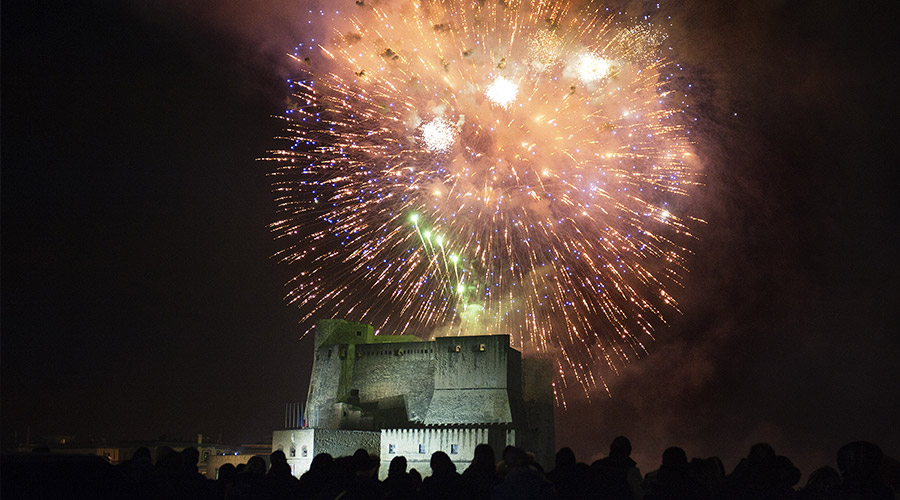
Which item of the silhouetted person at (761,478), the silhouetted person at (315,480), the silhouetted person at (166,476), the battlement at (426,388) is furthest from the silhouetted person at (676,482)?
the battlement at (426,388)

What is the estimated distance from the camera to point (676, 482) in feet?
27.8

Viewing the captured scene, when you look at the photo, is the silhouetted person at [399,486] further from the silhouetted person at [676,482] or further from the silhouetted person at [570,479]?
the silhouetted person at [676,482]

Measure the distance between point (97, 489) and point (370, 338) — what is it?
40.8 meters

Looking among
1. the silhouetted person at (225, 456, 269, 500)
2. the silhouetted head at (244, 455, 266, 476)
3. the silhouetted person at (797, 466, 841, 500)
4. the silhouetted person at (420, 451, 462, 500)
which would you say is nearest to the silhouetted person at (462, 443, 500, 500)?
the silhouetted person at (420, 451, 462, 500)

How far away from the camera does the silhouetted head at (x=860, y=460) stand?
7.71 meters

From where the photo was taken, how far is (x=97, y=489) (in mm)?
6512

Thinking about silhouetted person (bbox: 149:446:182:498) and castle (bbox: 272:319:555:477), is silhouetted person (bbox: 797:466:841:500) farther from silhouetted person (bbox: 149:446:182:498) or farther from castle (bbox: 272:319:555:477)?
castle (bbox: 272:319:555:477)

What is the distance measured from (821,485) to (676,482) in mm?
1642

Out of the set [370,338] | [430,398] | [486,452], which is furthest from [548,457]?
[486,452]

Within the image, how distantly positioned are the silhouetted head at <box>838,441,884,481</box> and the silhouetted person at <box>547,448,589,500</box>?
2.88m

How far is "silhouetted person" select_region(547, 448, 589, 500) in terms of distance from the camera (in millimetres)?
9477

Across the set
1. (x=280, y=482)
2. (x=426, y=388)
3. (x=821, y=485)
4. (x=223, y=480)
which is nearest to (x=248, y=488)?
(x=280, y=482)

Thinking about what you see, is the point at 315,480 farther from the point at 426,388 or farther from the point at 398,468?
the point at 426,388

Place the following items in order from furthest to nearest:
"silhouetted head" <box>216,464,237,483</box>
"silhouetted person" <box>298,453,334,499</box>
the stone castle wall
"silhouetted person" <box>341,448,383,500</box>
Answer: the stone castle wall < "silhouetted head" <box>216,464,237,483</box> < "silhouetted person" <box>298,453,334,499</box> < "silhouetted person" <box>341,448,383,500</box>
